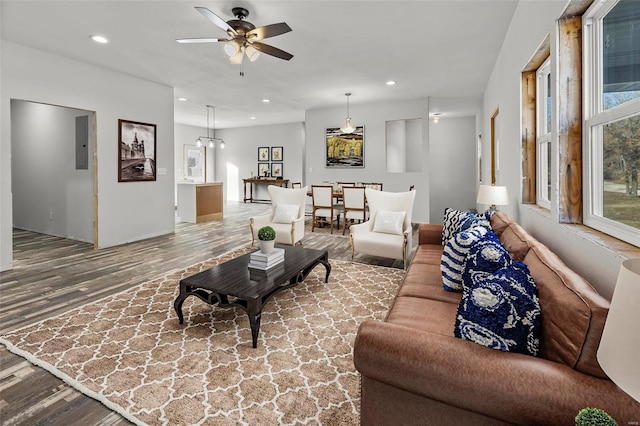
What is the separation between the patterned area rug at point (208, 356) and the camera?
5.41 ft

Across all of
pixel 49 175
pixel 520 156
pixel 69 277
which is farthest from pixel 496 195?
pixel 49 175

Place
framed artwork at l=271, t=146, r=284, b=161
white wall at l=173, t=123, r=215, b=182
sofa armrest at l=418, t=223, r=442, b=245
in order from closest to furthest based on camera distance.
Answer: sofa armrest at l=418, t=223, r=442, b=245 → white wall at l=173, t=123, r=215, b=182 → framed artwork at l=271, t=146, r=284, b=161

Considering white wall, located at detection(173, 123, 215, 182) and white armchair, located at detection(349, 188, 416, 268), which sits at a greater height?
white wall, located at detection(173, 123, 215, 182)

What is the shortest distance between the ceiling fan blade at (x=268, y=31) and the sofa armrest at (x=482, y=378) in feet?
8.63

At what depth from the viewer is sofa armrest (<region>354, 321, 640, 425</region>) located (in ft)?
3.05

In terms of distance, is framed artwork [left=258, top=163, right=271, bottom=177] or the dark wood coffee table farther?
framed artwork [left=258, top=163, right=271, bottom=177]

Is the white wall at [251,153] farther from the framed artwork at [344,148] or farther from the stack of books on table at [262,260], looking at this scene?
the stack of books on table at [262,260]

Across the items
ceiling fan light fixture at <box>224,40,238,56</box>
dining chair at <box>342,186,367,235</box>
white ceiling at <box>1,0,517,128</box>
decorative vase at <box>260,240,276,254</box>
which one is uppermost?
white ceiling at <box>1,0,517,128</box>

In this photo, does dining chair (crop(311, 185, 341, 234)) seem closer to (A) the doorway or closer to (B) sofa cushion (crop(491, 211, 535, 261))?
(A) the doorway

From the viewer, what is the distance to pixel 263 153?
11.3m

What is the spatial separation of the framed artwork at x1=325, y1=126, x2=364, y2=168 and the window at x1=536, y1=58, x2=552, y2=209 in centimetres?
479

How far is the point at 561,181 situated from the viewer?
6.32 feet

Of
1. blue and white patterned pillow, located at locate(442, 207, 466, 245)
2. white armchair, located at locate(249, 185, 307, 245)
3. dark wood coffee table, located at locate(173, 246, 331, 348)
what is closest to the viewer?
dark wood coffee table, located at locate(173, 246, 331, 348)

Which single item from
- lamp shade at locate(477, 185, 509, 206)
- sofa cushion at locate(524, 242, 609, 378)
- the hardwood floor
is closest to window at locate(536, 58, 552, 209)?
lamp shade at locate(477, 185, 509, 206)
